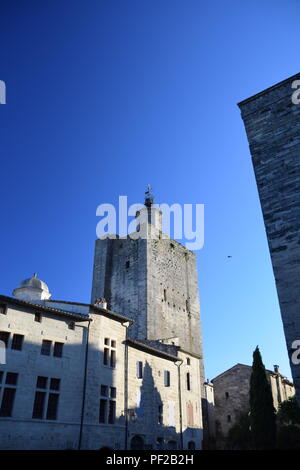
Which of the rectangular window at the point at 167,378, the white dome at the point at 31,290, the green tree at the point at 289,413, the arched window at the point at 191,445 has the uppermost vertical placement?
the white dome at the point at 31,290

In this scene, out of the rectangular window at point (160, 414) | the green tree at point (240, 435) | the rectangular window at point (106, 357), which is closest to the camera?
the rectangular window at point (106, 357)

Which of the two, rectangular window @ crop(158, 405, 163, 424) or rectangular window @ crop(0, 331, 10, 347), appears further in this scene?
rectangular window @ crop(158, 405, 163, 424)

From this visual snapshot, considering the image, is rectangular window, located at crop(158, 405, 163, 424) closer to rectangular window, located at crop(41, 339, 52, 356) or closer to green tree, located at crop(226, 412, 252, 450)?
rectangular window, located at crop(41, 339, 52, 356)

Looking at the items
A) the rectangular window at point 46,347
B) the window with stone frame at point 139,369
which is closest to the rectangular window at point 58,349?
the rectangular window at point 46,347

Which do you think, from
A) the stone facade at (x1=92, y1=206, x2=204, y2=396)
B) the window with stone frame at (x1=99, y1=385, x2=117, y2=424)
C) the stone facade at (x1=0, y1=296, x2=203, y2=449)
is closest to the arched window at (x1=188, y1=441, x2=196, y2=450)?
the stone facade at (x1=0, y1=296, x2=203, y2=449)

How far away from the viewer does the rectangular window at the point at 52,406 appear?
57.4ft

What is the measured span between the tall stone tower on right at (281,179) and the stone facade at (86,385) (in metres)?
12.2

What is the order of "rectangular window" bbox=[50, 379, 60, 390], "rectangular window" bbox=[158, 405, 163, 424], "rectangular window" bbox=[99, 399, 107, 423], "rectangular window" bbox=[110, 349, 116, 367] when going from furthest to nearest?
"rectangular window" bbox=[158, 405, 163, 424], "rectangular window" bbox=[110, 349, 116, 367], "rectangular window" bbox=[99, 399, 107, 423], "rectangular window" bbox=[50, 379, 60, 390]

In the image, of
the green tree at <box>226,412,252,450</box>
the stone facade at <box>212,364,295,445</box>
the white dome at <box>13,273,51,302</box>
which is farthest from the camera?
the stone facade at <box>212,364,295,445</box>

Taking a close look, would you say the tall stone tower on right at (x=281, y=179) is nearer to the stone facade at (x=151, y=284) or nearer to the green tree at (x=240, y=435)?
the stone facade at (x=151, y=284)

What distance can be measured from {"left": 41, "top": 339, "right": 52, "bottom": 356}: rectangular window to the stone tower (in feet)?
50.5

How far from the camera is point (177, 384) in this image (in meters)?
26.4

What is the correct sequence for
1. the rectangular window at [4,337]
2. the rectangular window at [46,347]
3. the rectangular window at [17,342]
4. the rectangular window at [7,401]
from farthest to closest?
the rectangular window at [46,347] < the rectangular window at [17,342] < the rectangular window at [4,337] < the rectangular window at [7,401]

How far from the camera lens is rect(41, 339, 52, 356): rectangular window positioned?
18391 millimetres
